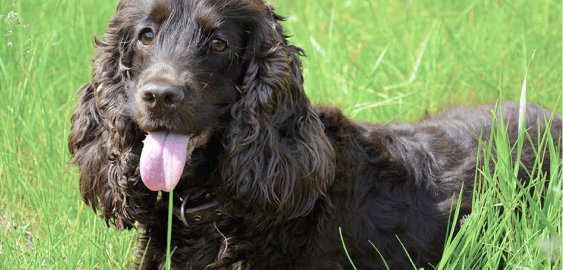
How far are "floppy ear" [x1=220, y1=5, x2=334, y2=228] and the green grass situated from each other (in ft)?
2.46

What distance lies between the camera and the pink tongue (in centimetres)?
239

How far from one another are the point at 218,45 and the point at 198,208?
0.84m

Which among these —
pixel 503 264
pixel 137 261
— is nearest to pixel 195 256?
pixel 137 261

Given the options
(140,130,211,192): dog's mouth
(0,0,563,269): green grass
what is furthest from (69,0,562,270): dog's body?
(0,0,563,269): green grass

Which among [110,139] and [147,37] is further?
[110,139]

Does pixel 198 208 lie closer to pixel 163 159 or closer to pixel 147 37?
pixel 163 159

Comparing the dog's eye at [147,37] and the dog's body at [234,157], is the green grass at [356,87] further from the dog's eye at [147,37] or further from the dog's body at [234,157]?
the dog's eye at [147,37]

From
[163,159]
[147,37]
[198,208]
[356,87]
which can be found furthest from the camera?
[356,87]

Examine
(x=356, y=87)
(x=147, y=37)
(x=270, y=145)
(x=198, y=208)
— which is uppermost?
(x=147, y=37)

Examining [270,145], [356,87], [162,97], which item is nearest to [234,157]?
[270,145]

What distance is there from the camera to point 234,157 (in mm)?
2551

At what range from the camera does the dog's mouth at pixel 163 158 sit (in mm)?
2391

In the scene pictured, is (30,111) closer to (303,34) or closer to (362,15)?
(303,34)

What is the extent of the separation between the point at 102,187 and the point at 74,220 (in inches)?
25.2
